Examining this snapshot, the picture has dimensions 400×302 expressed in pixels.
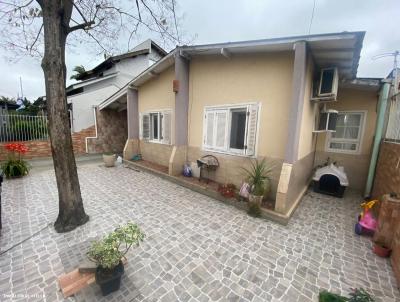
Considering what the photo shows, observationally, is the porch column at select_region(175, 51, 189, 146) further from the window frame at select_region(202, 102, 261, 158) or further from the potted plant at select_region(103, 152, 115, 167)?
the potted plant at select_region(103, 152, 115, 167)

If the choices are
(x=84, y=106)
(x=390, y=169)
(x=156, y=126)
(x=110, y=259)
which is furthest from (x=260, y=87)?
(x=84, y=106)

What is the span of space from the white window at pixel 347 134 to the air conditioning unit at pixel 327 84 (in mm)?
2615

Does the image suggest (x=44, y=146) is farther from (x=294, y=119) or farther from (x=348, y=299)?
(x=348, y=299)

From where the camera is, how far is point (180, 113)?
20.1 ft

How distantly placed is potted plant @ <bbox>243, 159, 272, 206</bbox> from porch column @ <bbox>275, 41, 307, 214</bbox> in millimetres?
404

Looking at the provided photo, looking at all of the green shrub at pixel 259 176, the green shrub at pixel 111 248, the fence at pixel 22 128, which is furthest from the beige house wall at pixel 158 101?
the green shrub at pixel 111 248

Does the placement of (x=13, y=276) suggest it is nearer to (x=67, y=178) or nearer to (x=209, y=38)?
(x=67, y=178)

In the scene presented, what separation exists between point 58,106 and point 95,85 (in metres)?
9.91

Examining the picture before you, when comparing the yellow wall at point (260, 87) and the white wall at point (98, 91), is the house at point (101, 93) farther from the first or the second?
the yellow wall at point (260, 87)

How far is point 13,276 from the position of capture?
2338 millimetres

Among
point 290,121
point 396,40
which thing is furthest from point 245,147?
point 396,40

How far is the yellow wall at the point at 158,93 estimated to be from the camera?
23.0 ft

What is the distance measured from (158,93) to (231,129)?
401cm

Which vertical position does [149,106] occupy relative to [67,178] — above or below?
above
